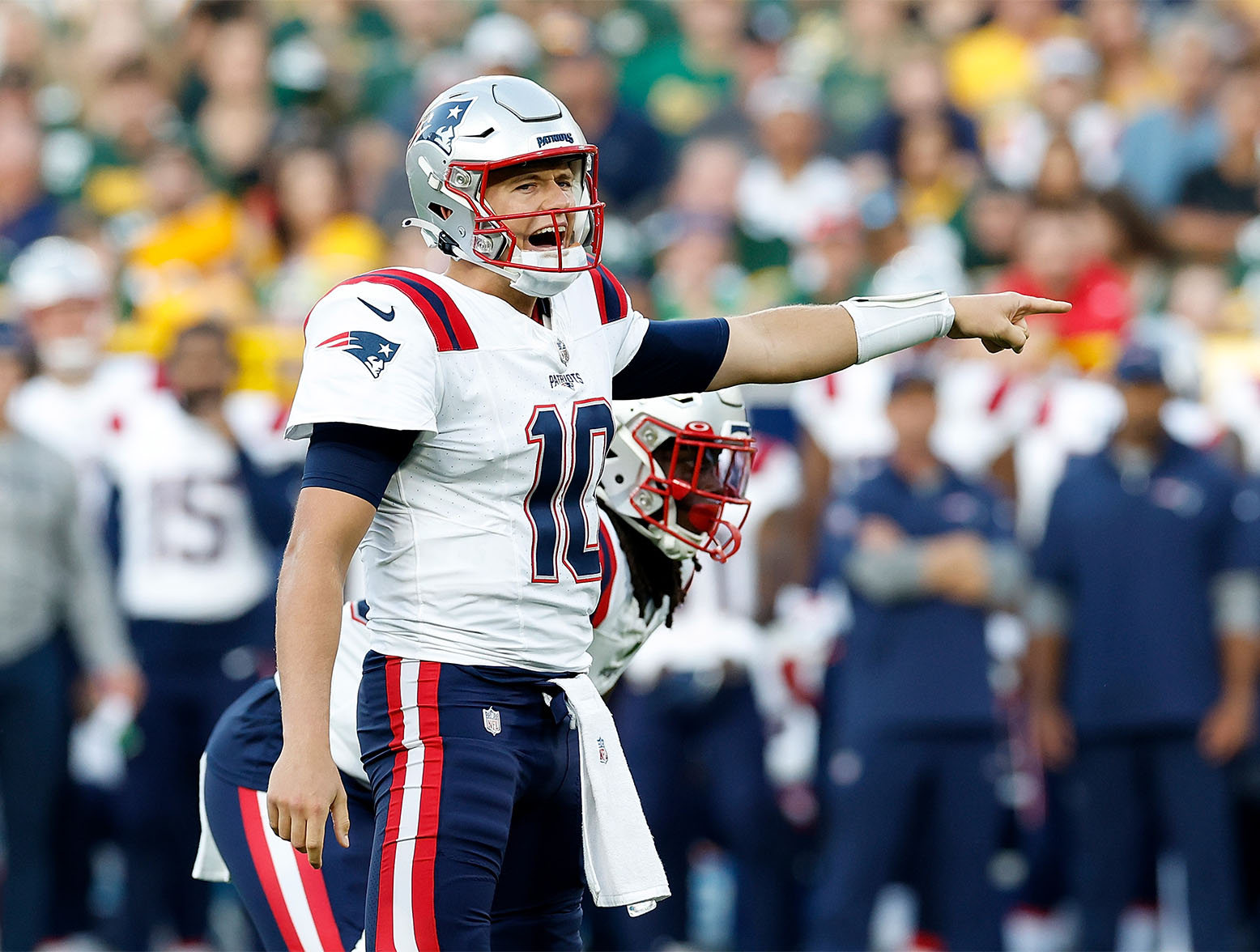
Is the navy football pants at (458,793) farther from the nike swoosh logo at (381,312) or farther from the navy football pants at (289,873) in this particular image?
the nike swoosh logo at (381,312)

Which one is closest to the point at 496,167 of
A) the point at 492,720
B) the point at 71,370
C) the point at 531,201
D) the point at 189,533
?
the point at 531,201

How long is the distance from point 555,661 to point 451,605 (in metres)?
0.22

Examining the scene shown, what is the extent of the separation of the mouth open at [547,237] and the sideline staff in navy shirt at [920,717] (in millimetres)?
3231

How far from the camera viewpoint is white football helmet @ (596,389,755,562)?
3828mm

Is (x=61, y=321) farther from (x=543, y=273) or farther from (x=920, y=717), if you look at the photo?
(x=543, y=273)

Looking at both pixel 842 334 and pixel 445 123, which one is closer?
pixel 445 123

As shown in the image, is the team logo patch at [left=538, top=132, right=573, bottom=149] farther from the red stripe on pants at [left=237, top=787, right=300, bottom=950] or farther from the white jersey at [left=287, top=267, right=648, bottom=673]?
the red stripe on pants at [left=237, top=787, right=300, bottom=950]

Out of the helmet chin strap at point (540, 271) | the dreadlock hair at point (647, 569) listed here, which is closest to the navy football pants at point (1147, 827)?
the dreadlock hair at point (647, 569)

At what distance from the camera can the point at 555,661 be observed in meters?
3.16

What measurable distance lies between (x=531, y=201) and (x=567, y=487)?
0.47m

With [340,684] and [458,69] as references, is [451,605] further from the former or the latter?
[458,69]

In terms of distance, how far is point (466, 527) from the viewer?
3049 millimetres

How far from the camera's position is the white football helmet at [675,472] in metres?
3.83

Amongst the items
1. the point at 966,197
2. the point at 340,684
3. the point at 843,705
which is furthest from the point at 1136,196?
the point at 340,684
